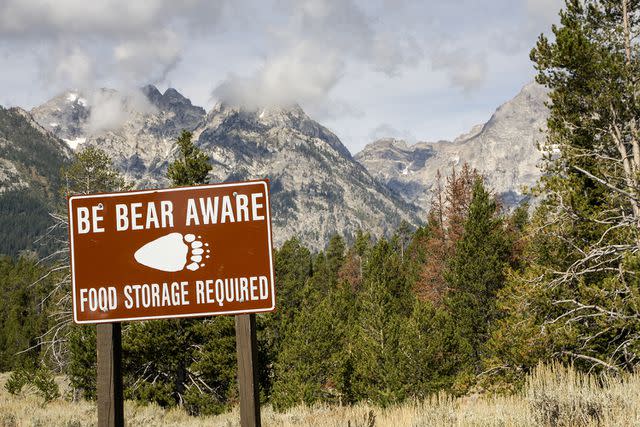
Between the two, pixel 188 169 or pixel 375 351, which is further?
pixel 375 351

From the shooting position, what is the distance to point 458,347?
81.0 ft

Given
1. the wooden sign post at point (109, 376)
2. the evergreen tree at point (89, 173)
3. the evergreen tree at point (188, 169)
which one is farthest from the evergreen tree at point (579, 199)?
the evergreen tree at point (89, 173)

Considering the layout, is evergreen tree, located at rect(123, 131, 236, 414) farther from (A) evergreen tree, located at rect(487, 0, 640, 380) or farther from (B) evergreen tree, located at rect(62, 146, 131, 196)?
(A) evergreen tree, located at rect(487, 0, 640, 380)

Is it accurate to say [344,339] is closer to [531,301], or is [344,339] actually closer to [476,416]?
[531,301]

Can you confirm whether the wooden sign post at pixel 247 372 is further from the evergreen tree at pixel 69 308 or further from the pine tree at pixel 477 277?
the pine tree at pixel 477 277

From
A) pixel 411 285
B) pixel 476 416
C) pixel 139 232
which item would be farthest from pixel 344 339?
pixel 139 232

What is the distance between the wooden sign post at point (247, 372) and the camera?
3.85 meters

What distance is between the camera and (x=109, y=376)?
415cm

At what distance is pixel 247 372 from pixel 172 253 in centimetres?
109

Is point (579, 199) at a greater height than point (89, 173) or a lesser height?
lesser

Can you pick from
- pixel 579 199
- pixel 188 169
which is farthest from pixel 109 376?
pixel 188 169

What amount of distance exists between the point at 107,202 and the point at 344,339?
2841cm

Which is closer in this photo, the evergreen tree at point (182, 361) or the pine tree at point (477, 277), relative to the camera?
the evergreen tree at point (182, 361)

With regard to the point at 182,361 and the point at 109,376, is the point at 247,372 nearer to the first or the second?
the point at 109,376
